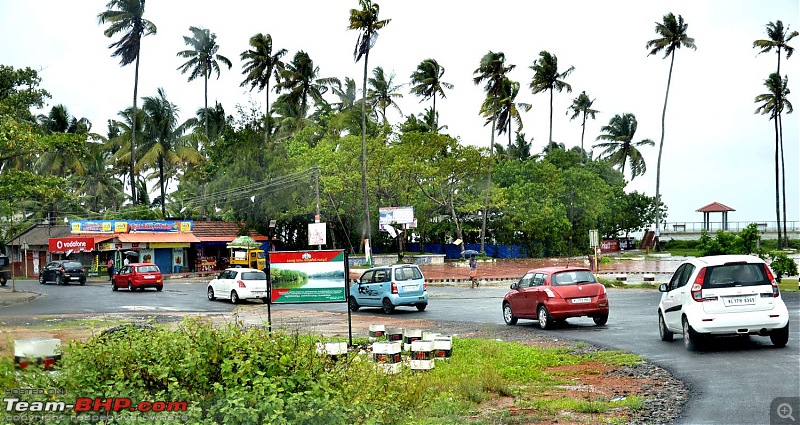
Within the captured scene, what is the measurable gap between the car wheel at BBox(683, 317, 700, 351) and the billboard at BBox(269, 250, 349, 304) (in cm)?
632

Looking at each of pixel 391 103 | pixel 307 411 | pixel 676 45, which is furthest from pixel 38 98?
pixel 676 45

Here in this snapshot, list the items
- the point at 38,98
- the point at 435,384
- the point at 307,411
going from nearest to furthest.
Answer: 1. the point at 307,411
2. the point at 435,384
3. the point at 38,98

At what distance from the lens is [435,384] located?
1120 centimetres

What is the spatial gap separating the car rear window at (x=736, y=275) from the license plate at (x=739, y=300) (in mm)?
Answer: 228

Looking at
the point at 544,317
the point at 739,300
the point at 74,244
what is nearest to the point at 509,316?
the point at 544,317

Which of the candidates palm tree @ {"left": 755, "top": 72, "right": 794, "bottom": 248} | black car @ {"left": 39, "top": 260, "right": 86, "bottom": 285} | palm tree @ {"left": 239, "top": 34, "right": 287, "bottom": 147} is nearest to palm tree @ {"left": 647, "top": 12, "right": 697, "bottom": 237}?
palm tree @ {"left": 755, "top": 72, "right": 794, "bottom": 248}

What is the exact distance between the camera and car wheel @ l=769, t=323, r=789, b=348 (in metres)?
14.4

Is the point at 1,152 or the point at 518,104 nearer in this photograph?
the point at 1,152

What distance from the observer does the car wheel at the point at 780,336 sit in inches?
568

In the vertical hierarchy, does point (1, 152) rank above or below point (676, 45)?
below

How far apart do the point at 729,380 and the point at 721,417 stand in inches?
102

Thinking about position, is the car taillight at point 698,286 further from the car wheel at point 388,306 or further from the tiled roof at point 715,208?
the tiled roof at point 715,208

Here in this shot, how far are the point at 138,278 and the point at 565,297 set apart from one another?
2856cm

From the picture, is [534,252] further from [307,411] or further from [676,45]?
[307,411]
